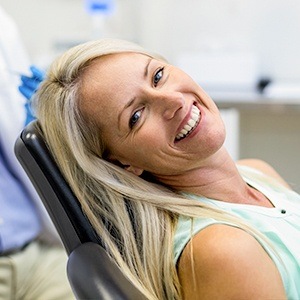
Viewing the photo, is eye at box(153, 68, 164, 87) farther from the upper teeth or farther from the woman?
the upper teeth

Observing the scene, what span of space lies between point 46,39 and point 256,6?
40.4 inches

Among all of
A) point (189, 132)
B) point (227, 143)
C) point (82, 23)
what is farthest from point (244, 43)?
point (189, 132)

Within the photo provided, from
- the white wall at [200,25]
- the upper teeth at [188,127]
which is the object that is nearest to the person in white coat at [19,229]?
the upper teeth at [188,127]

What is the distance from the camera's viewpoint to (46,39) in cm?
304

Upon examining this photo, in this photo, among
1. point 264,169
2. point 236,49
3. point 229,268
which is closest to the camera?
point 229,268

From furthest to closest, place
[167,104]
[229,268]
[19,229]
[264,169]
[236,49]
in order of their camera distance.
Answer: [236,49] < [19,229] < [264,169] < [167,104] < [229,268]

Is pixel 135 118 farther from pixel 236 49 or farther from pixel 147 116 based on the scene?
pixel 236 49

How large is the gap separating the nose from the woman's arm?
26 centimetres

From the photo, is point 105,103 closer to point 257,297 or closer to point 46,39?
point 257,297

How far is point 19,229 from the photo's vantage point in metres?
1.87

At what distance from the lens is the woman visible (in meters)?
1.21

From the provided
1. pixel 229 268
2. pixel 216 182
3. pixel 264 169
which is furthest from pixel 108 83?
pixel 264 169

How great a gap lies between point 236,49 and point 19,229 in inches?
54.9

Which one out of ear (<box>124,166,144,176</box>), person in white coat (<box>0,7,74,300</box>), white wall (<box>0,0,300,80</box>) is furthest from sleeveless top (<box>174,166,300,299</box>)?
white wall (<box>0,0,300,80</box>)
